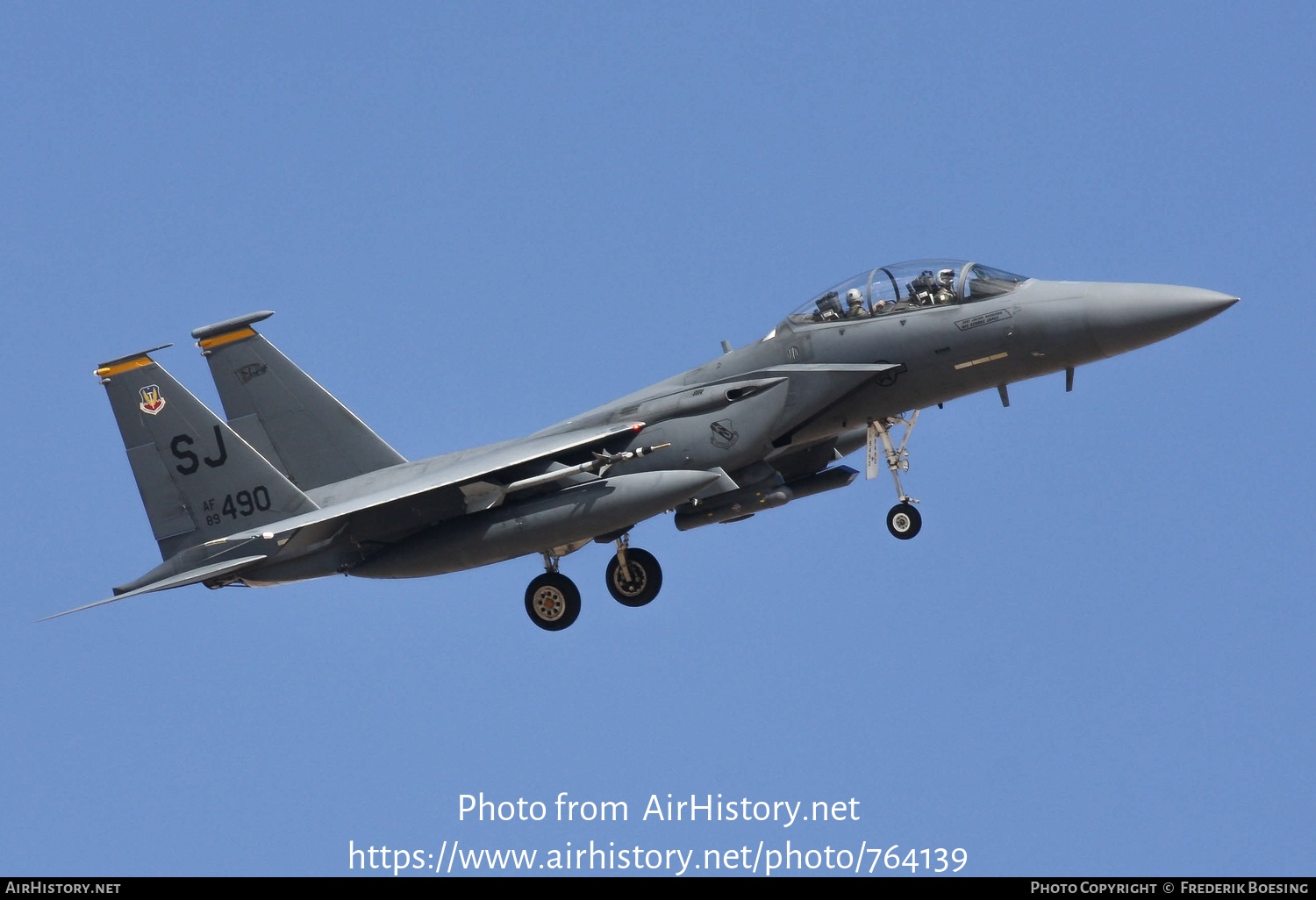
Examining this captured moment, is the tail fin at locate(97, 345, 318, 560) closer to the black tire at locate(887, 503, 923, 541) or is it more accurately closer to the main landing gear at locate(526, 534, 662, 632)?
the main landing gear at locate(526, 534, 662, 632)

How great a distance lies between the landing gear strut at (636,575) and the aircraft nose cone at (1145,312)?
5648 mm

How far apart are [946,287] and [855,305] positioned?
3.18ft

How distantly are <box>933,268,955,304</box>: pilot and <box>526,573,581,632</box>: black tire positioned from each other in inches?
208

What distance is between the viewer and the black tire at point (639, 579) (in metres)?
20.3

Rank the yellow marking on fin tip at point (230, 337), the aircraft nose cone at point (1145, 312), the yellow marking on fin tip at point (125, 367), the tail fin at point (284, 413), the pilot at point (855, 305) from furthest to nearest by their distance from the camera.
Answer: the yellow marking on fin tip at point (230, 337) → the tail fin at point (284, 413) → the yellow marking on fin tip at point (125, 367) → the pilot at point (855, 305) → the aircraft nose cone at point (1145, 312)

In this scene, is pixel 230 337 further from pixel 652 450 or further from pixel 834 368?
pixel 834 368

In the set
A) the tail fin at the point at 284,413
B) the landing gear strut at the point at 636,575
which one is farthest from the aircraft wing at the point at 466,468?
the landing gear strut at the point at 636,575

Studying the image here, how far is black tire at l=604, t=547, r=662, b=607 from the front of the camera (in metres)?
20.3

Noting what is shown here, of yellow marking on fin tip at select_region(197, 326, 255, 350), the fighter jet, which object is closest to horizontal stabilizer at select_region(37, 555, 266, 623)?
the fighter jet

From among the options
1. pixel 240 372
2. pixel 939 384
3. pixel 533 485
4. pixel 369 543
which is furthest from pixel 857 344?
pixel 240 372

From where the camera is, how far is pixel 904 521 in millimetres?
18531

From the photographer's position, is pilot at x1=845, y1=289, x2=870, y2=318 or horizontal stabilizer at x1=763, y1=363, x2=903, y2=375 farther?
pilot at x1=845, y1=289, x2=870, y2=318

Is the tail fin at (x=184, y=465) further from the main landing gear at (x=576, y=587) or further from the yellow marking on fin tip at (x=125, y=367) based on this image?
the main landing gear at (x=576, y=587)

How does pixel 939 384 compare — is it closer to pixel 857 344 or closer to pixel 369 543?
pixel 857 344
